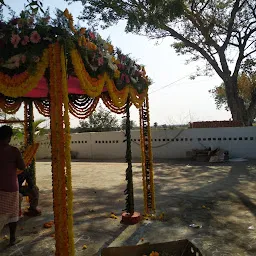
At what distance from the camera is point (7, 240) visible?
456 centimetres

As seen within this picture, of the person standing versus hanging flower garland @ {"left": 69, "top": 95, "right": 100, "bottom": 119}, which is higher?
hanging flower garland @ {"left": 69, "top": 95, "right": 100, "bottom": 119}

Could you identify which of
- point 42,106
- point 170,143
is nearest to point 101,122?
point 170,143

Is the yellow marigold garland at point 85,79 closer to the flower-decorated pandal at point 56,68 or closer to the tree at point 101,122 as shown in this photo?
the flower-decorated pandal at point 56,68

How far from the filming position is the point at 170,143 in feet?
48.5

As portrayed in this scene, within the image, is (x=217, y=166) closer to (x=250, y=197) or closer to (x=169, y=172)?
(x=169, y=172)

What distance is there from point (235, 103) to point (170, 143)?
5.05 metres

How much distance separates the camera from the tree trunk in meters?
16.6

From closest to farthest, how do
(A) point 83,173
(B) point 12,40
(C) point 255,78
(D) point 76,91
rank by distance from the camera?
(B) point 12,40 < (D) point 76,91 < (A) point 83,173 < (C) point 255,78

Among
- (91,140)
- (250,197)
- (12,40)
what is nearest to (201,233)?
(250,197)

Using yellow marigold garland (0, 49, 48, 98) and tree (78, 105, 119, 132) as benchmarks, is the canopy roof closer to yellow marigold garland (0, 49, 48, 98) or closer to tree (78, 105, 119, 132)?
yellow marigold garland (0, 49, 48, 98)

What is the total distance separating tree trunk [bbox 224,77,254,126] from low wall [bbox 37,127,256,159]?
360 centimetres

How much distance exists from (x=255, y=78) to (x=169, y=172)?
38.0 feet

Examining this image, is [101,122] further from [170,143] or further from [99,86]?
Answer: [99,86]

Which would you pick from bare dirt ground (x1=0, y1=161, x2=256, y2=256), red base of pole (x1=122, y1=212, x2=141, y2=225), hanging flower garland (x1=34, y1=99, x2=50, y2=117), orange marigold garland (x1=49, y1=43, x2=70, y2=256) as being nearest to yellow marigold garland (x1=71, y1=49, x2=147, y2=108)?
orange marigold garland (x1=49, y1=43, x2=70, y2=256)
